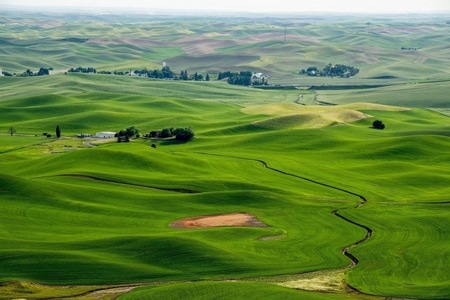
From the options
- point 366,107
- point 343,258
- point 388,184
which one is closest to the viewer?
point 343,258

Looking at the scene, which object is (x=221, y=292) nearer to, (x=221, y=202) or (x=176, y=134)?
(x=221, y=202)

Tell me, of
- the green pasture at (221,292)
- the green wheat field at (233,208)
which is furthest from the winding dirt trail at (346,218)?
the green pasture at (221,292)

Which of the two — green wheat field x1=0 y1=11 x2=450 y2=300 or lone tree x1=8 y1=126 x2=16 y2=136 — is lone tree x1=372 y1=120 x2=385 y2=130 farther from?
lone tree x1=8 y1=126 x2=16 y2=136

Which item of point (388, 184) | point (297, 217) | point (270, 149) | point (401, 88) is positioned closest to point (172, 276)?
point (297, 217)

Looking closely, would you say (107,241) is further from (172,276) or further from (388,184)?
(388,184)

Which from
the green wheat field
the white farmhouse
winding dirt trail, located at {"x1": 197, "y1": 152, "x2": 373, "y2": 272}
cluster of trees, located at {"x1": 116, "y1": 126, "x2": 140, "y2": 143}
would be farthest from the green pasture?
the white farmhouse

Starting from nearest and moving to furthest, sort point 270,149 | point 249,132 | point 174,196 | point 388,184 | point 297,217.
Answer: point 297,217
point 174,196
point 388,184
point 270,149
point 249,132

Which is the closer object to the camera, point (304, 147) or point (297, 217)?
point (297, 217)

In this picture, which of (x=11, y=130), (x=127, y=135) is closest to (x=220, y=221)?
(x=127, y=135)
